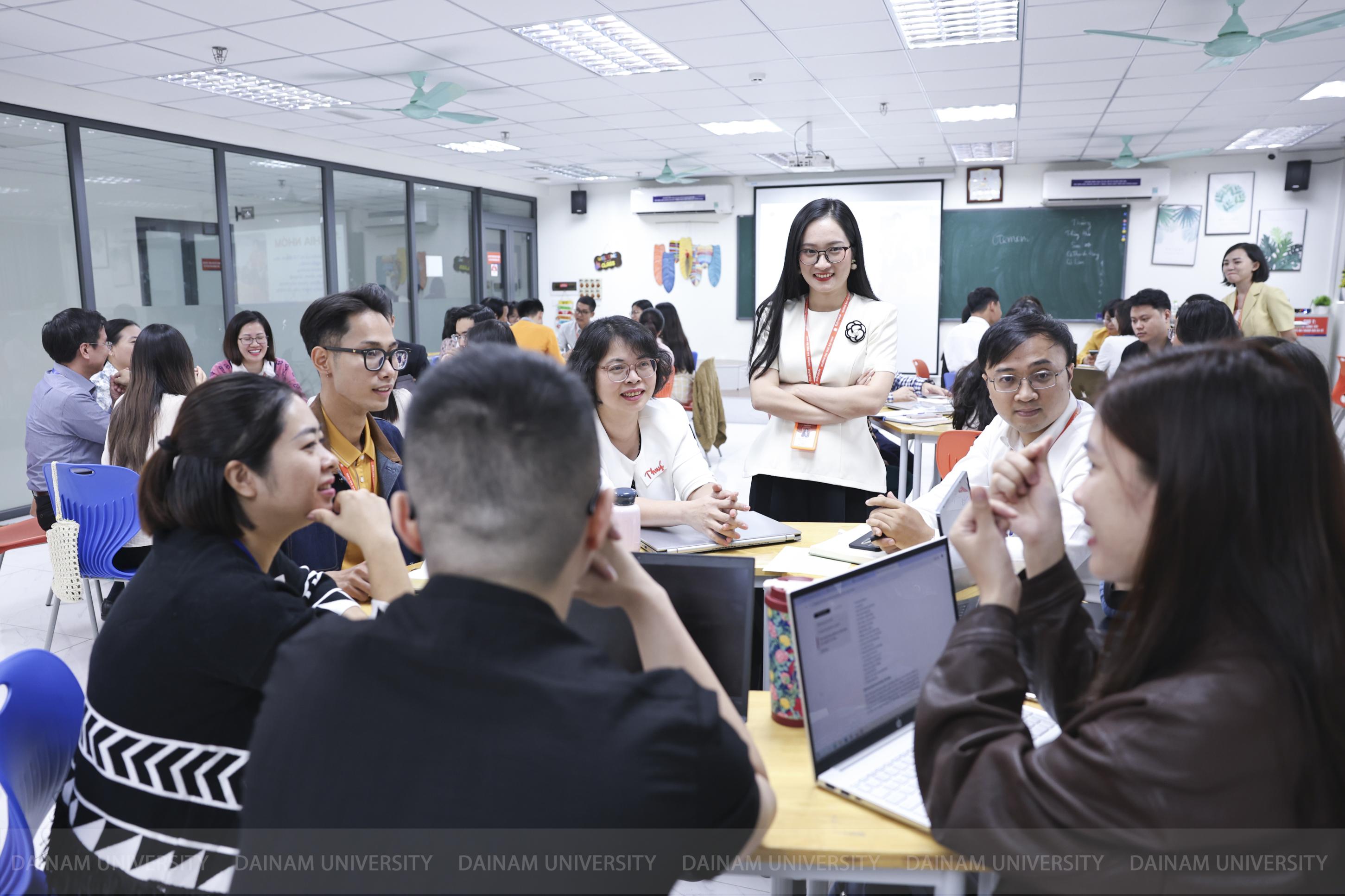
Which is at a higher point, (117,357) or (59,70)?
(59,70)

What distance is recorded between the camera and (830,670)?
1.25m

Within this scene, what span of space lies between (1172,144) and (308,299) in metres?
8.62

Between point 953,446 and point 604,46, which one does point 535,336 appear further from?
point 953,446

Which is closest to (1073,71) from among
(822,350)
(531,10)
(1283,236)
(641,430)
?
(531,10)

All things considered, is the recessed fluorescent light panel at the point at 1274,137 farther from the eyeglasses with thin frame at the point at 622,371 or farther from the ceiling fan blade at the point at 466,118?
the eyeglasses with thin frame at the point at 622,371

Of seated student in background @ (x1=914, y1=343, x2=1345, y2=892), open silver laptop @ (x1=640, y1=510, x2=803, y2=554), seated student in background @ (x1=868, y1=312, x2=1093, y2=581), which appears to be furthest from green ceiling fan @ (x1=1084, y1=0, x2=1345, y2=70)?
seated student in background @ (x1=914, y1=343, x2=1345, y2=892)

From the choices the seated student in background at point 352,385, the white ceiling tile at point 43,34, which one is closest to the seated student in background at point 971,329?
the seated student in background at point 352,385

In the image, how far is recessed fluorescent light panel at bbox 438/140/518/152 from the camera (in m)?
8.43

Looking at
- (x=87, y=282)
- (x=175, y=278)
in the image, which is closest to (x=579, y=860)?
(x=87, y=282)

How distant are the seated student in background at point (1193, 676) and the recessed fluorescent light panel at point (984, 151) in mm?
8501

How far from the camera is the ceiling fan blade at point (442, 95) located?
5.68 meters

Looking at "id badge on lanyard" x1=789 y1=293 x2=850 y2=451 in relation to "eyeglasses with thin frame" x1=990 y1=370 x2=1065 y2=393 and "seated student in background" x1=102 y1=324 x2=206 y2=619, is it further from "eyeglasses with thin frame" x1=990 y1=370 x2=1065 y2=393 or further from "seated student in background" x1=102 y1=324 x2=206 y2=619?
"seated student in background" x1=102 y1=324 x2=206 y2=619

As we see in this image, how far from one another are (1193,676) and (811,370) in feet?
6.33

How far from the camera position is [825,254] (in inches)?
107
